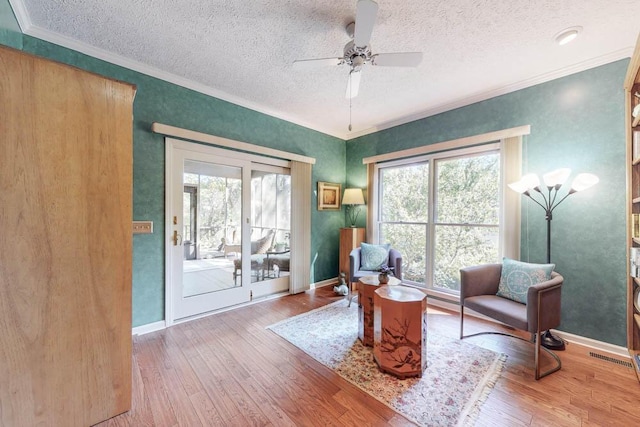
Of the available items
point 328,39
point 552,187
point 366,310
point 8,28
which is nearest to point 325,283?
point 366,310

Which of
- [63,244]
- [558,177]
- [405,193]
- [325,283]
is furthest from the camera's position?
[325,283]

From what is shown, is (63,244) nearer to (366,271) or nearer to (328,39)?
(328,39)

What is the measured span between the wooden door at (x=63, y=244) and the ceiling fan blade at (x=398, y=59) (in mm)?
1656

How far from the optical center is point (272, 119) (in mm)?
3580

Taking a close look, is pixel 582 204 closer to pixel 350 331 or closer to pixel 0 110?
pixel 350 331

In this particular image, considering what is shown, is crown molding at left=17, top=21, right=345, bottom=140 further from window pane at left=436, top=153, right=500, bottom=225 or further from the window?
window pane at left=436, top=153, right=500, bottom=225

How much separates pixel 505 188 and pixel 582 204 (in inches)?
25.0

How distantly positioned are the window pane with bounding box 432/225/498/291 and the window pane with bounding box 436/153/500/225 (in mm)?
132

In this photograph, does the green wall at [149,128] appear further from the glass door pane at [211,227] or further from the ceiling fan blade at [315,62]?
the ceiling fan blade at [315,62]

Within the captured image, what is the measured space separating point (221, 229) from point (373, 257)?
82.8 inches

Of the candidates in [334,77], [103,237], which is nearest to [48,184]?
[103,237]

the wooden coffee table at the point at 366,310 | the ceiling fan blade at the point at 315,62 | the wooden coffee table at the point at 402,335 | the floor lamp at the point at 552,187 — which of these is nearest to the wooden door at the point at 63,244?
the ceiling fan blade at the point at 315,62

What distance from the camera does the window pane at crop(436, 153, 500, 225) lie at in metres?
3.00

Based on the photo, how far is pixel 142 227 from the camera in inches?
97.8
